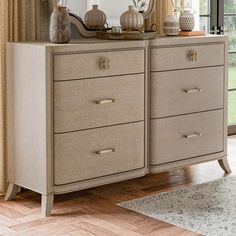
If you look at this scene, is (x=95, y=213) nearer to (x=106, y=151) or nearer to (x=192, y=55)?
(x=106, y=151)

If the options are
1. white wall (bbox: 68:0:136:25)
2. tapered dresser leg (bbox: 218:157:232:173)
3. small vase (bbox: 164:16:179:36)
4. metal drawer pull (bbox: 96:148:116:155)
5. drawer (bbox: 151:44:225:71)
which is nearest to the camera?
metal drawer pull (bbox: 96:148:116:155)

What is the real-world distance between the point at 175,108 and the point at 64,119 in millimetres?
787

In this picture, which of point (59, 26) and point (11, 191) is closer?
point (59, 26)

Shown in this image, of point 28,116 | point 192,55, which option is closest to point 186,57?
point 192,55

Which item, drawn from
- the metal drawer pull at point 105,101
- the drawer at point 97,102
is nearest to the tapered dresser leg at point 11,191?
the drawer at point 97,102

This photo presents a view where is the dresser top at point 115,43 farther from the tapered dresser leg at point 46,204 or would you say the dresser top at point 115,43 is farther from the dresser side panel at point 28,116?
the tapered dresser leg at point 46,204

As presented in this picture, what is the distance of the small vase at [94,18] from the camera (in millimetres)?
4117

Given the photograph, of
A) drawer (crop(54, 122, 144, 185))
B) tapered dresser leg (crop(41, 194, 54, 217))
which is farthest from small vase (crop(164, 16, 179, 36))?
tapered dresser leg (crop(41, 194, 54, 217))

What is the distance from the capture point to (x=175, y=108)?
407 centimetres

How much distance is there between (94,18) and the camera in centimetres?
413

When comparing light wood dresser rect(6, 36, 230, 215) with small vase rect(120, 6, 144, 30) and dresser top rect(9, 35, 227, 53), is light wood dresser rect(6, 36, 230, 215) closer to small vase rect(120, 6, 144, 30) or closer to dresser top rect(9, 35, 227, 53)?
dresser top rect(9, 35, 227, 53)

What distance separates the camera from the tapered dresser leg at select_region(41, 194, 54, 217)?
360cm

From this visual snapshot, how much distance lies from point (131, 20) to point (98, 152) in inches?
33.3

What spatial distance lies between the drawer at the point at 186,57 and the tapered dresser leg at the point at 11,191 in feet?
3.29
